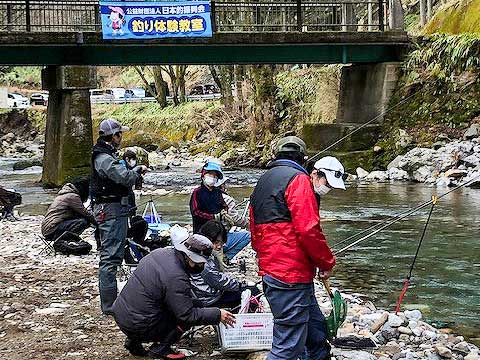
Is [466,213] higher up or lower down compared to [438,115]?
lower down

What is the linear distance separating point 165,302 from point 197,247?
0.48 m

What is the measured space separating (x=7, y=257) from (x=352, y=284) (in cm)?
462

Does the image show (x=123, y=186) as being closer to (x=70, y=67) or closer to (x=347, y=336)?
(x=347, y=336)

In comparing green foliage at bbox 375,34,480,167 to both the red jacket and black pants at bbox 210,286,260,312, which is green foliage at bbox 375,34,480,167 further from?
the red jacket

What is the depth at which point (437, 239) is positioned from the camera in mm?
12273

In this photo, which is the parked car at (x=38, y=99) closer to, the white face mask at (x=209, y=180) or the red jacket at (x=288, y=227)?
the white face mask at (x=209, y=180)

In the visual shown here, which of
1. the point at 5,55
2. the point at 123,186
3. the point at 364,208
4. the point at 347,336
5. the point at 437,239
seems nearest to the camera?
the point at 347,336

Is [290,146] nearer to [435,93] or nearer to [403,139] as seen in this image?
[403,139]

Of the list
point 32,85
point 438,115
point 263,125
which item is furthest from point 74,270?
point 32,85

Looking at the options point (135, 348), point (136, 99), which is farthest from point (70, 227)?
point (136, 99)

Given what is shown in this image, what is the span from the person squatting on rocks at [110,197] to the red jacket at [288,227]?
2136 mm

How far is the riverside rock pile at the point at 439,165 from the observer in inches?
772

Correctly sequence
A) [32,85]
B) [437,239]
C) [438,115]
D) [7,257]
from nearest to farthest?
1. [7,257]
2. [437,239]
3. [438,115]
4. [32,85]

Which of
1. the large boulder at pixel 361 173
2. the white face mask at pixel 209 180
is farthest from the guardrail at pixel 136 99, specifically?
the white face mask at pixel 209 180
